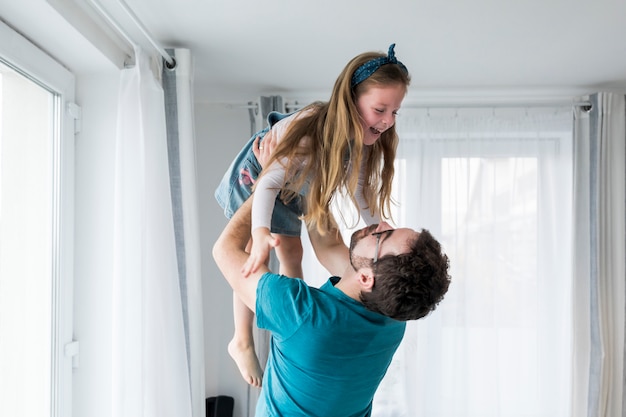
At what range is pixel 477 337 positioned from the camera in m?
3.65

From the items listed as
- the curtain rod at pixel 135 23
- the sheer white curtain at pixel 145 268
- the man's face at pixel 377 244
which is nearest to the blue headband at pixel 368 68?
the man's face at pixel 377 244

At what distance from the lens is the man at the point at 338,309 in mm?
1469

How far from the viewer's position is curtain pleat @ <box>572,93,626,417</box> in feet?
11.7

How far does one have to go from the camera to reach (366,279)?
4.92ft

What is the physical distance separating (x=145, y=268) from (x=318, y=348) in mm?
1215

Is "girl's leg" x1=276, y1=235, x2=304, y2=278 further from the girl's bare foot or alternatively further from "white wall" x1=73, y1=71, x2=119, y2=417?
"white wall" x1=73, y1=71, x2=119, y2=417

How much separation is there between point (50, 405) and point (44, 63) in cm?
135

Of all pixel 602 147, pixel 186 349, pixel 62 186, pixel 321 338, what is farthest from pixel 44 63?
pixel 602 147

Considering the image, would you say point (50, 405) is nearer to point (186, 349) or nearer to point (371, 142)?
point (186, 349)

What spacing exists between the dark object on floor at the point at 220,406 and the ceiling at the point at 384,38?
1817 mm

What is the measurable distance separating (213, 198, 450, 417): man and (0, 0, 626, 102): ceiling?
1.18 m

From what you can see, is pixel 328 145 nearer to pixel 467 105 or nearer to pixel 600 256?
pixel 467 105

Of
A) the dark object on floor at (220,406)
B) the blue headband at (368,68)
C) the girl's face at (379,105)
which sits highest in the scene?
the blue headband at (368,68)

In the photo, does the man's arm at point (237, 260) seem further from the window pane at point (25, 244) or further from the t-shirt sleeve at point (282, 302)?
the window pane at point (25, 244)
